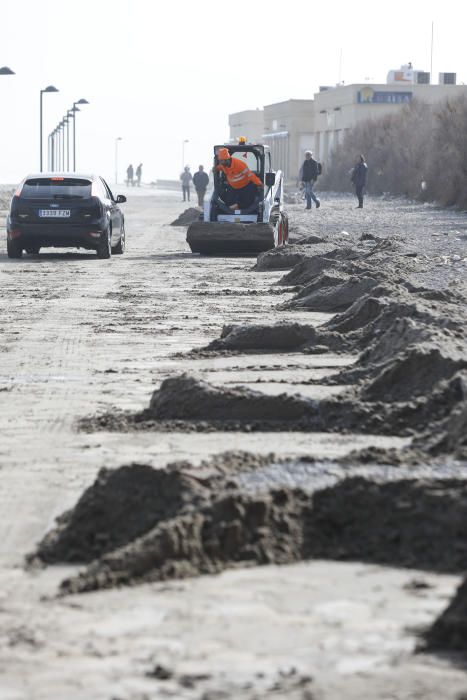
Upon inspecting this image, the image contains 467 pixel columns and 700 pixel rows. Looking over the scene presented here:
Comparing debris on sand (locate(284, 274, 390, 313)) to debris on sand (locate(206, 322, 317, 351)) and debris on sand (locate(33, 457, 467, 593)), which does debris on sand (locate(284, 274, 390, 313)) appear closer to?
debris on sand (locate(206, 322, 317, 351))

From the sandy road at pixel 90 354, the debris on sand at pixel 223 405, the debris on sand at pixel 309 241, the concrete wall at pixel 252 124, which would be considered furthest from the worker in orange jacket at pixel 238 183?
the concrete wall at pixel 252 124

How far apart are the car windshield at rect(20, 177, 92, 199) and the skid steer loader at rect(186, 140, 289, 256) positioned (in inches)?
95.3

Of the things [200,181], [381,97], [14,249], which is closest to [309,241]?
[14,249]

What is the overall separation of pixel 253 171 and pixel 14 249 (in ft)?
17.5

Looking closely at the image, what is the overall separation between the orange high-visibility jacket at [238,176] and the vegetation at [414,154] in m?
20.7

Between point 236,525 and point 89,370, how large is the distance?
556 centimetres

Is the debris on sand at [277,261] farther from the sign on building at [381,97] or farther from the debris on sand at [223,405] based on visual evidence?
the sign on building at [381,97]

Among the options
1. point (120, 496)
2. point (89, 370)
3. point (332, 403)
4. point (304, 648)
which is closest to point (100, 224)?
point (89, 370)

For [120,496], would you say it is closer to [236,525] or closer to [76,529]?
[76,529]

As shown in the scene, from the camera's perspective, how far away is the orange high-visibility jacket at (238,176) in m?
28.0

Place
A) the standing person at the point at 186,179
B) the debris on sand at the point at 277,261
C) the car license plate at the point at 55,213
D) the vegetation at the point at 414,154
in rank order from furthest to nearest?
the standing person at the point at 186,179
the vegetation at the point at 414,154
the car license plate at the point at 55,213
the debris on sand at the point at 277,261

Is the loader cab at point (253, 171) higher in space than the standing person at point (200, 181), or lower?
higher

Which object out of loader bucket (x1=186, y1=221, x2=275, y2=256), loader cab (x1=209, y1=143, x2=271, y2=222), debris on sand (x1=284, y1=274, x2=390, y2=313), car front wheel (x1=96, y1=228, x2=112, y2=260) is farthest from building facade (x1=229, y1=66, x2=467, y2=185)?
debris on sand (x1=284, y1=274, x2=390, y2=313)

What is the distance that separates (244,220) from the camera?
90.4ft
